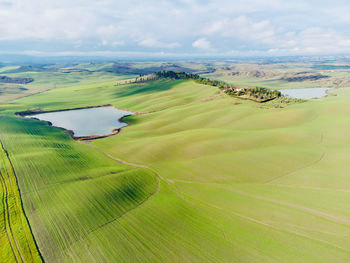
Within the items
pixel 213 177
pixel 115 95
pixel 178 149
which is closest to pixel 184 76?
pixel 115 95

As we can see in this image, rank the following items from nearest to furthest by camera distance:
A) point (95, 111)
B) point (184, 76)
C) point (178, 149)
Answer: point (178, 149)
point (95, 111)
point (184, 76)

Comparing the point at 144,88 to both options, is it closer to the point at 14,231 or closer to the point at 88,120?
the point at 88,120

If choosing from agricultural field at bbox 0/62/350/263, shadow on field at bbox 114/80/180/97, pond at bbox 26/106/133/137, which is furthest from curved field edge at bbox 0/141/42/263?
shadow on field at bbox 114/80/180/97

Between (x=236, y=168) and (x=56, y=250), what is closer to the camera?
(x=56, y=250)

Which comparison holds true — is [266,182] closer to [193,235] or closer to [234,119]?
[193,235]

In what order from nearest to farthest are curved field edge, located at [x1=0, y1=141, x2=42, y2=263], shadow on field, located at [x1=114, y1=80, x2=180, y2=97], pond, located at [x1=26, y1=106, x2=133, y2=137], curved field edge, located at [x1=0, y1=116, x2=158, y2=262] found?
curved field edge, located at [x1=0, y1=141, x2=42, y2=263] < curved field edge, located at [x1=0, y1=116, x2=158, y2=262] < pond, located at [x1=26, y1=106, x2=133, y2=137] < shadow on field, located at [x1=114, y1=80, x2=180, y2=97]

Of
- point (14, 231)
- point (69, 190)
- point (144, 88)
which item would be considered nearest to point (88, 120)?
point (69, 190)

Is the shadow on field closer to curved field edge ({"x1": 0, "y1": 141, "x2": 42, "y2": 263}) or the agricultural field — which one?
the agricultural field
